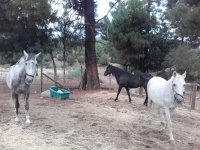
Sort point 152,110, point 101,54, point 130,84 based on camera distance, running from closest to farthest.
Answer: point 152,110
point 130,84
point 101,54

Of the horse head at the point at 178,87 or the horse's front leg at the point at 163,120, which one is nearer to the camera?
the horse head at the point at 178,87

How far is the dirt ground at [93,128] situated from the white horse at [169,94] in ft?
1.93

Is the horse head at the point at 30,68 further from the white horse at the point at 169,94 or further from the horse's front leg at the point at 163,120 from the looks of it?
the horse's front leg at the point at 163,120

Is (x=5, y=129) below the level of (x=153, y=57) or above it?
below

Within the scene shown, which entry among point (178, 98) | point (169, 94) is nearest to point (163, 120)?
point (169, 94)

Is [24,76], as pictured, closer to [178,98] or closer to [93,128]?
[93,128]

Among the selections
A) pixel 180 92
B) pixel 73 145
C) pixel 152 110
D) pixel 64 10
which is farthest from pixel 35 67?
pixel 64 10

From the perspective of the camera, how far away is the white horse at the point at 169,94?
331 inches

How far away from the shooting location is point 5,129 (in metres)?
8.82

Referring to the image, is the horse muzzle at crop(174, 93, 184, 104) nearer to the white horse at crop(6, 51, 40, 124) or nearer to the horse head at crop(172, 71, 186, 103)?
the horse head at crop(172, 71, 186, 103)

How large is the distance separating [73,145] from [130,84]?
24.1 feet

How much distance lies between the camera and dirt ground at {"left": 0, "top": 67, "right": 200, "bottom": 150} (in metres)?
7.90

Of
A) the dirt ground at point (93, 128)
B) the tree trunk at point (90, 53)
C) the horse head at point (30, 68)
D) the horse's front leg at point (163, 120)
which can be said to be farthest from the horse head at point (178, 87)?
the tree trunk at point (90, 53)

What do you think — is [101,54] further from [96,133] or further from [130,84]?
[96,133]
